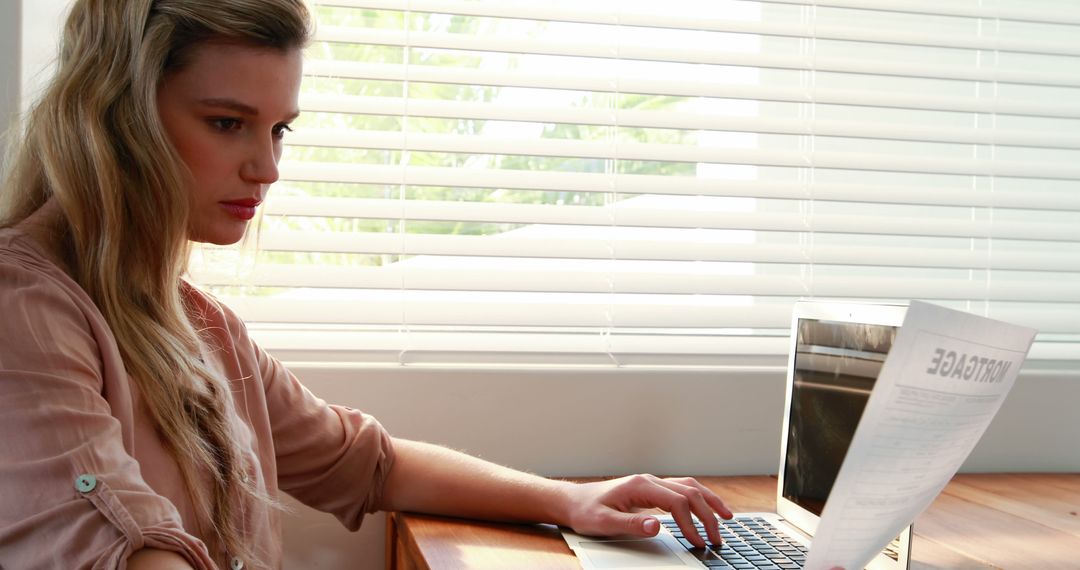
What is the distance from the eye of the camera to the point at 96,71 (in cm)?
100

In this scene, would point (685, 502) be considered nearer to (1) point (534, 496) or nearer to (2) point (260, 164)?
(1) point (534, 496)

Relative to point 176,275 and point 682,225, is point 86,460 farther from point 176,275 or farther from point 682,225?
point 682,225

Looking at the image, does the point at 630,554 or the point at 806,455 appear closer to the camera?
the point at 630,554

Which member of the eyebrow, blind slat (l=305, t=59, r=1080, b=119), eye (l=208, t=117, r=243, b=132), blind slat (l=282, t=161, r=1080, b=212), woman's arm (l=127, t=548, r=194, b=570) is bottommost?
woman's arm (l=127, t=548, r=194, b=570)

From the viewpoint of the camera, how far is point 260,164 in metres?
1.08

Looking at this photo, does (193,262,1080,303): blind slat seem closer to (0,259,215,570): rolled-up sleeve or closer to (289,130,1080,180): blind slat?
(289,130,1080,180): blind slat

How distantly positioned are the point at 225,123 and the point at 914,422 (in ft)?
2.40

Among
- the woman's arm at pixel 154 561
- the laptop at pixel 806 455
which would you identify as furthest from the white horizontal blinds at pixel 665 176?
the woman's arm at pixel 154 561

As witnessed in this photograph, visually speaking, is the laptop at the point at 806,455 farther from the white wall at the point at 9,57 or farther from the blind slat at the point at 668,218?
the white wall at the point at 9,57

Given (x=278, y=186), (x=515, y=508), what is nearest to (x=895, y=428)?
(x=515, y=508)

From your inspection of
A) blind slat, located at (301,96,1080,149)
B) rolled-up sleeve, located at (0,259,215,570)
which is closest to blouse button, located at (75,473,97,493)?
rolled-up sleeve, located at (0,259,215,570)

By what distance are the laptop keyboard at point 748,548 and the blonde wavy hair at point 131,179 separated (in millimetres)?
529

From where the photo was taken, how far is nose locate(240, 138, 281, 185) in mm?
1076

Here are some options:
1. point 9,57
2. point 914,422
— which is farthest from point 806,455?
point 9,57
